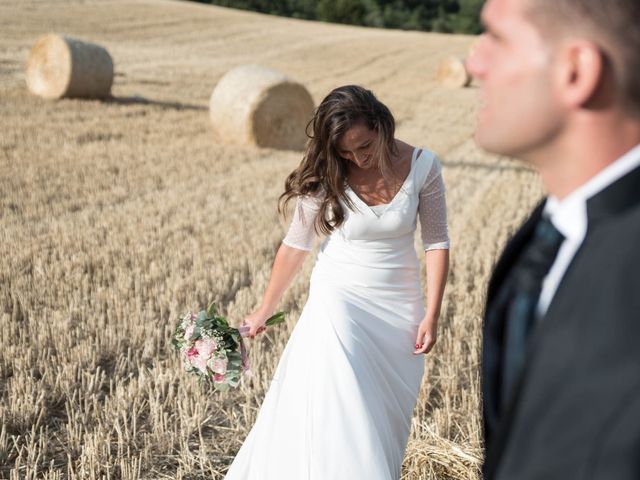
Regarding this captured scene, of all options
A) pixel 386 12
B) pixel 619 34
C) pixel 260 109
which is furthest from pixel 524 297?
pixel 386 12

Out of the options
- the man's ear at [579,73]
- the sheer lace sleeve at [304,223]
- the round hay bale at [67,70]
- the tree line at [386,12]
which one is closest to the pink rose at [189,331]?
the sheer lace sleeve at [304,223]

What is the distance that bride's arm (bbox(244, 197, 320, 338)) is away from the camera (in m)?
2.95

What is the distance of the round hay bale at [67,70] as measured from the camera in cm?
1373

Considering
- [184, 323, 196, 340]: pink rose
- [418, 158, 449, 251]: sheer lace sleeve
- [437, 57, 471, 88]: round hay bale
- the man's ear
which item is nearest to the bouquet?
[184, 323, 196, 340]: pink rose

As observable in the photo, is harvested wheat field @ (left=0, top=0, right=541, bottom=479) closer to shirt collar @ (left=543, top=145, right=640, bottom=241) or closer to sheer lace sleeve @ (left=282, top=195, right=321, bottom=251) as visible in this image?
sheer lace sleeve @ (left=282, top=195, right=321, bottom=251)

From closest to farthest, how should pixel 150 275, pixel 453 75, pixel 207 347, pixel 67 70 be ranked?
pixel 207 347 < pixel 150 275 < pixel 67 70 < pixel 453 75

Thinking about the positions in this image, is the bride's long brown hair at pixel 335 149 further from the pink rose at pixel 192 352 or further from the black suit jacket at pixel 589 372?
the black suit jacket at pixel 589 372

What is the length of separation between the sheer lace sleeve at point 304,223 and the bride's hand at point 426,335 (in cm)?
53

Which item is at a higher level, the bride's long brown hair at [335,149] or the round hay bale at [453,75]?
the bride's long brown hair at [335,149]

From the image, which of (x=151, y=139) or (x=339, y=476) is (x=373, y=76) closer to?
(x=151, y=139)

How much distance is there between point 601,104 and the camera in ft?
3.01

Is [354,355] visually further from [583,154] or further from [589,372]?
[589,372]

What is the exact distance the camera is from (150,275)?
562cm

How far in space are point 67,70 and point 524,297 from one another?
1378 cm
